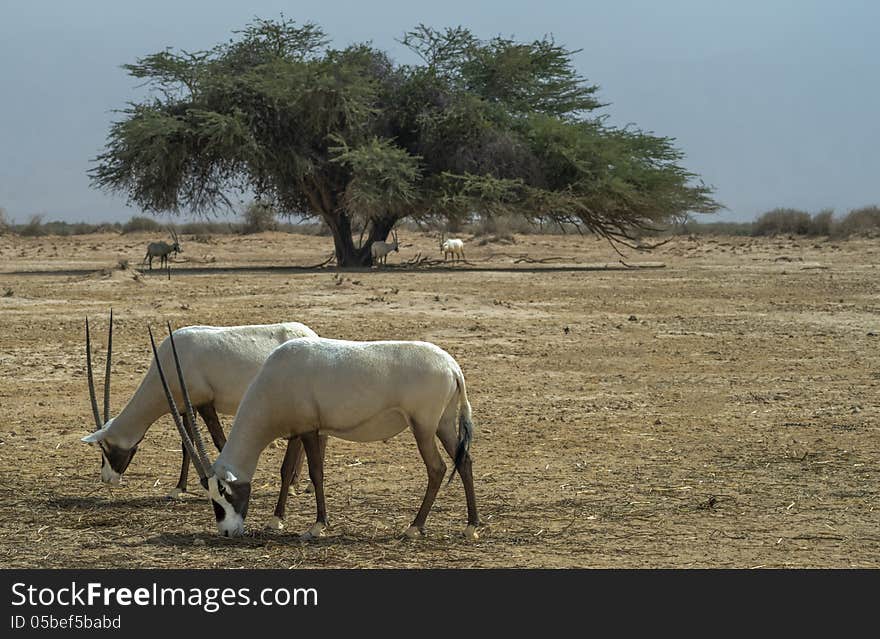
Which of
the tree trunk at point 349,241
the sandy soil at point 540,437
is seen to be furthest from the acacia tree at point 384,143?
the sandy soil at point 540,437

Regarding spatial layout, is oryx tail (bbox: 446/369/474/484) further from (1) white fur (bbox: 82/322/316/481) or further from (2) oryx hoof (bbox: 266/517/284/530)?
(1) white fur (bbox: 82/322/316/481)

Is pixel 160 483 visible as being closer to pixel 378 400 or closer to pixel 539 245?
pixel 378 400

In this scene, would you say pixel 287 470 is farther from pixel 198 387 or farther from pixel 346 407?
pixel 198 387

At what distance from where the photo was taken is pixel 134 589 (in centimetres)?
553

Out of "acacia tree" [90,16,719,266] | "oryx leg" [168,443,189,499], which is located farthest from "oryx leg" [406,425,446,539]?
"acacia tree" [90,16,719,266]

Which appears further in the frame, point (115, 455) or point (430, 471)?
point (115, 455)

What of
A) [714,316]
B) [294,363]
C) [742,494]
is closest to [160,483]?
[294,363]

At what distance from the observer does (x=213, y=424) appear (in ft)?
26.1

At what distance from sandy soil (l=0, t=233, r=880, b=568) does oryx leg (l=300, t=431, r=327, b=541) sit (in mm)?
123

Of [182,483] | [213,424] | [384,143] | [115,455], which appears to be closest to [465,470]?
[213,424]

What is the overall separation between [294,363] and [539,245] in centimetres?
3946

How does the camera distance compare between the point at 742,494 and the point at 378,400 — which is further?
the point at 742,494

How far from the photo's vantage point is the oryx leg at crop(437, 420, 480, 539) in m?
6.88

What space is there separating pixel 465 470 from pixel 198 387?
77.4 inches
